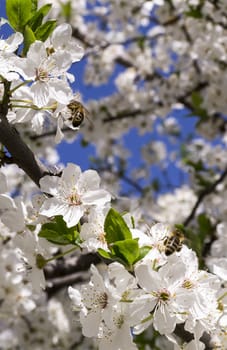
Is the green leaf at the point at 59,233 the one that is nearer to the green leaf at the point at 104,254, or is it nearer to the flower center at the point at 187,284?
the green leaf at the point at 104,254

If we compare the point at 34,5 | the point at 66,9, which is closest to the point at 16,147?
the point at 34,5

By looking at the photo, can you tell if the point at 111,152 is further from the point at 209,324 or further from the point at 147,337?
the point at 209,324

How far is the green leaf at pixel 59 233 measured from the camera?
1.74 metres

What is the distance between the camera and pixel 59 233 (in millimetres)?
1753

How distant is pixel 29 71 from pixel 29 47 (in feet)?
0.26

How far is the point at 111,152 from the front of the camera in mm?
7867

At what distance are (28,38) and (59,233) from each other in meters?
0.59

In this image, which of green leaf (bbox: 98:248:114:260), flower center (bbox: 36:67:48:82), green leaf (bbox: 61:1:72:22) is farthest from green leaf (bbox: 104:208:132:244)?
green leaf (bbox: 61:1:72:22)

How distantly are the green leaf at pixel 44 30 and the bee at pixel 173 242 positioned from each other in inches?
29.4

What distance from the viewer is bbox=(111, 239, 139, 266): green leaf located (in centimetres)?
163

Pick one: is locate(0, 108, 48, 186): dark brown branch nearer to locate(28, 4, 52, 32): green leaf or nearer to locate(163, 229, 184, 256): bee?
locate(28, 4, 52, 32): green leaf

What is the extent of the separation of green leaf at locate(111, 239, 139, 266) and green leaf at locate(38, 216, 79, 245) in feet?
0.46

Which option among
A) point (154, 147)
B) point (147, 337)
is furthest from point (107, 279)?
point (154, 147)

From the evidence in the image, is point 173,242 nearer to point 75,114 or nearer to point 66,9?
point 75,114
